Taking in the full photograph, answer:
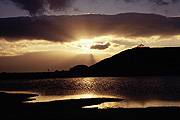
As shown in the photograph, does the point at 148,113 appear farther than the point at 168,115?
Yes

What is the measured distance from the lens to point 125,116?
3909 cm

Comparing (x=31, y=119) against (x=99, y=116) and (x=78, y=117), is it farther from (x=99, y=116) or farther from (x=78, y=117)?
(x=99, y=116)

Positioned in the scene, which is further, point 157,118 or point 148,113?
point 148,113

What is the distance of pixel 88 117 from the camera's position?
126ft

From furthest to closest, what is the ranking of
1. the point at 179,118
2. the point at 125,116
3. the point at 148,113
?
1. the point at 148,113
2. the point at 125,116
3. the point at 179,118

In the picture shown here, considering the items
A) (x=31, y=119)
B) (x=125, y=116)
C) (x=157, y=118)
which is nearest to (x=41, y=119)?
(x=31, y=119)

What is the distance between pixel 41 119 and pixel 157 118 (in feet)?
41.5

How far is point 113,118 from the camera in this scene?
37.5 m

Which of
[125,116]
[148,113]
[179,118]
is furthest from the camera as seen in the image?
[148,113]

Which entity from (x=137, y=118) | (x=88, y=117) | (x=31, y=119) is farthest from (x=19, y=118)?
(x=137, y=118)

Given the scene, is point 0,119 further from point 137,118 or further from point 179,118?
point 179,118

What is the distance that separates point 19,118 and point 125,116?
39.2 ft

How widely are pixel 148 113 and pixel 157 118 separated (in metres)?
4.60

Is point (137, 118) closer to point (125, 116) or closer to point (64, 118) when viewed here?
point (125, 116)
